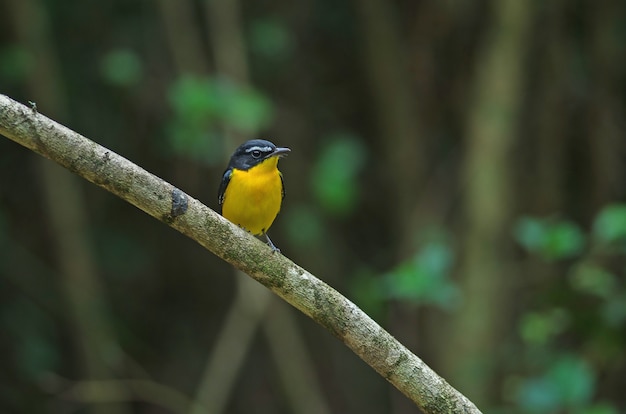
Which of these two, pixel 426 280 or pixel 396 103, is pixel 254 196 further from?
pixel 396 103

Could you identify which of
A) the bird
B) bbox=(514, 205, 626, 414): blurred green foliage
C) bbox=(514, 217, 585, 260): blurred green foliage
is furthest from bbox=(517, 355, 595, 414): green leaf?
the bird

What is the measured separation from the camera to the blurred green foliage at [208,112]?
6602 mm

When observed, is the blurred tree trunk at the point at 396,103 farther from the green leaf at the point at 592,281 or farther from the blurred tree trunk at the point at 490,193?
the green leaf at the point at 592,281

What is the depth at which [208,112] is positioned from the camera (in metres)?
6.70

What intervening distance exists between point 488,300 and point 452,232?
1027 mm

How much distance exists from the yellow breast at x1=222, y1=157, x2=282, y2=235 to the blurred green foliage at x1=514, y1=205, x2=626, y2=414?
1835 mm

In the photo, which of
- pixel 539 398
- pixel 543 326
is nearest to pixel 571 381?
pixel 539 398

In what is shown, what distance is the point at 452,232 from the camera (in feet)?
26.8

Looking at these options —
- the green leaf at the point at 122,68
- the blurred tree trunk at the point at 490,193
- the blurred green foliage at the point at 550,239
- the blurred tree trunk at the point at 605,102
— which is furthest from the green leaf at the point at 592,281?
the green leaf at the point at 122,68

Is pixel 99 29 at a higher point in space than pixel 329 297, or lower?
higher

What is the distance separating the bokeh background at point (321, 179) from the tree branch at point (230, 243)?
3291 millimetres

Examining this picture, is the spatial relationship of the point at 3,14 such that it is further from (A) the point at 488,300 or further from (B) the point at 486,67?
(A) the point at 488,300

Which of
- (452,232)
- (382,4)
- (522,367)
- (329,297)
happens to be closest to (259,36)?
(382,4)

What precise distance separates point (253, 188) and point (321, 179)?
2423 mm
